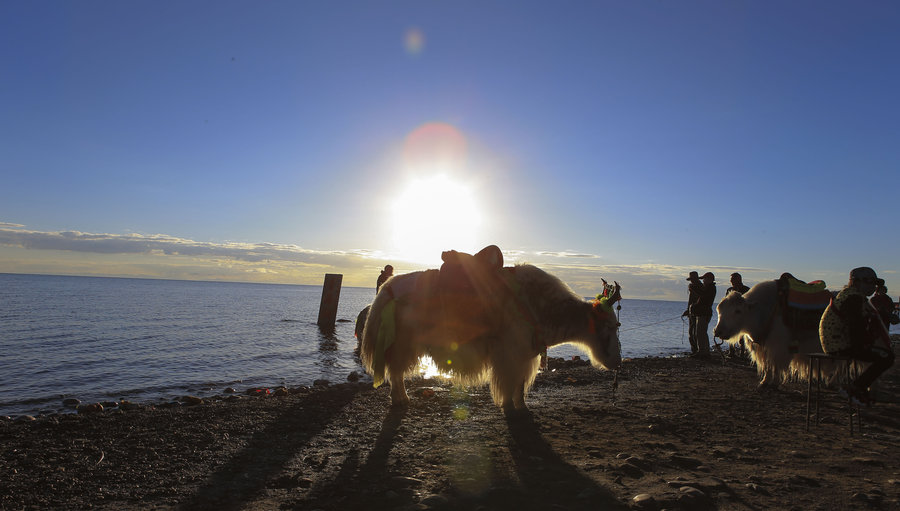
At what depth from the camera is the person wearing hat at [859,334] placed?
4926 millimetres

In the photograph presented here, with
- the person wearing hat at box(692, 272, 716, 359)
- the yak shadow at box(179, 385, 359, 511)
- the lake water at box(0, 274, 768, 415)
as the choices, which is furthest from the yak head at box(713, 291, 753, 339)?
the lake water at box(0, 274, 768, 415)

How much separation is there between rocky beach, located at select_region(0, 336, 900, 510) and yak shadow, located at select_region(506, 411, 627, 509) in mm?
17

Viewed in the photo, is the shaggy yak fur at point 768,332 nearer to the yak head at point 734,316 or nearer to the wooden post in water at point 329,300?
the yak head at point 734,316

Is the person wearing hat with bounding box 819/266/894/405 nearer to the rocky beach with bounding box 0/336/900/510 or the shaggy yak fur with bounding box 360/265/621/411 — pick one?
the rocky beach with bounding box 0/336/900/510

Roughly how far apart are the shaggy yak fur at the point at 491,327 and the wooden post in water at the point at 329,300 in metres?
17.3

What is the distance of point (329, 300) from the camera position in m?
23.6

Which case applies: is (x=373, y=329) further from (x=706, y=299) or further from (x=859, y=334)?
(x=706, y=299)

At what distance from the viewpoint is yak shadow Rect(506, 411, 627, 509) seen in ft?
10.2

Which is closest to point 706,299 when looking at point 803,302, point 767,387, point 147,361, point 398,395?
point 767,387

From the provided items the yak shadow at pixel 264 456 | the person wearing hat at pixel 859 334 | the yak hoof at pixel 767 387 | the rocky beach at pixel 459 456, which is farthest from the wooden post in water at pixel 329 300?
the person wearing hat at pixel 859 334

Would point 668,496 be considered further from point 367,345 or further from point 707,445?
Result: point 367,345

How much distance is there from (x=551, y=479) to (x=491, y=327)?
7.33 feet

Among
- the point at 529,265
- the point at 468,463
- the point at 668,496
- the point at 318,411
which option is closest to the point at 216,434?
the point at 318,411

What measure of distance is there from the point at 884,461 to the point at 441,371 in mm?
4190
